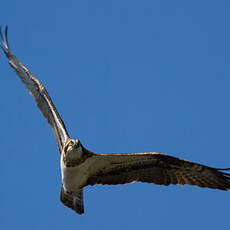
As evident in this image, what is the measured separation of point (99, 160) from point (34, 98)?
98.4 inches

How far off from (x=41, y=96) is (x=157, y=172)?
10.6ft

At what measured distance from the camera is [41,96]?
33.0ft

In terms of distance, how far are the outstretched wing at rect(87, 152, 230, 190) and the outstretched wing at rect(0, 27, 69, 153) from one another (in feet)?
3.66

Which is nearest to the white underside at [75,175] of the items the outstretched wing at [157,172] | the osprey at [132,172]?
the osprey at [132,172]

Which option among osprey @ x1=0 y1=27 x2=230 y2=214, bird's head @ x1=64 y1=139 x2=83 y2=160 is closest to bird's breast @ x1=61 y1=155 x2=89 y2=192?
osprey @ x1=0 y1=27 x2=230 y2=214

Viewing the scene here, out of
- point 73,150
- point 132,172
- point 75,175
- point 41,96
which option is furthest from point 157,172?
point 41,96

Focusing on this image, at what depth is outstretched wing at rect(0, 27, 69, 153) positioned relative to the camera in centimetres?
926

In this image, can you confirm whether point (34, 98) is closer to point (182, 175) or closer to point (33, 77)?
point (33, 77)

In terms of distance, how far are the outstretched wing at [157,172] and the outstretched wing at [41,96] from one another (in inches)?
43.9

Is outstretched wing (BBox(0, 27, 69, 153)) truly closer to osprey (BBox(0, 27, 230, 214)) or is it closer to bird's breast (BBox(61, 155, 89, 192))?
osprey (BBox(0, 27, 230, 214))

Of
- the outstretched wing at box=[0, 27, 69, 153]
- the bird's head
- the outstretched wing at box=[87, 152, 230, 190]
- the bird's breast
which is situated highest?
the outstretched wing at box=[0, 27, 69, 153]

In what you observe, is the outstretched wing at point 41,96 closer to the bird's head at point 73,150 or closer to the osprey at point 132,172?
the osprey at point 132,172

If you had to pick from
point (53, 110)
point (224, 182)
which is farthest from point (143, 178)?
point (53, 110)

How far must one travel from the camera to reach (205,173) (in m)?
9.12
